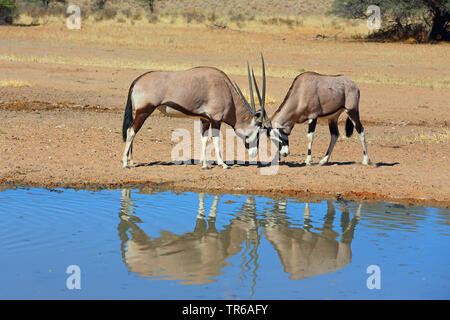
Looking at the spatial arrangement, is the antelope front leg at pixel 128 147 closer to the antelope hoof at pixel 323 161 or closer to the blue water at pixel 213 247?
the blue water at pixel 213 247

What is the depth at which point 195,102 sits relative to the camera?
10.3 metres

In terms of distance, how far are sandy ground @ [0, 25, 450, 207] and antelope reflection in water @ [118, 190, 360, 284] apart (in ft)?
4.53

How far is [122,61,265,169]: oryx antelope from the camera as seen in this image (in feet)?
33.4

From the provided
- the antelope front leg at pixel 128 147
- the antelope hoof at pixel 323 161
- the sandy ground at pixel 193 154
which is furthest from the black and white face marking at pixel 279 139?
the antelope front leg at pixel 128 147

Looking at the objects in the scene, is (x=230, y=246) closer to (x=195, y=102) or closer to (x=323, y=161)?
(x=195, y=102)

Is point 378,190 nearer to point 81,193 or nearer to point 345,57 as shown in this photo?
point 81,193

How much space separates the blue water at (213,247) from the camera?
5.65 metres

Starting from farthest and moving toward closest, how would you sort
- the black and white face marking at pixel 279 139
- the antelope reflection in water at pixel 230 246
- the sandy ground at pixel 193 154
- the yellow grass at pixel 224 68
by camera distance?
the yellow grass at pixel 224 68 → the black and white face marking at pixel 279 139 → the sandy ground at pixel 193 154 → the antelope reflection in water at pixel 230 246

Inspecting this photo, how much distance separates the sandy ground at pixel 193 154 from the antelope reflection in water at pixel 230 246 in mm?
1381

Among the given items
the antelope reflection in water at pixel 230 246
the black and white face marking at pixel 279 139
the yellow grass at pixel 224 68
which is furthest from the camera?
the yellow grass at pixel 224 68

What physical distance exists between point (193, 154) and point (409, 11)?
84.0 ft

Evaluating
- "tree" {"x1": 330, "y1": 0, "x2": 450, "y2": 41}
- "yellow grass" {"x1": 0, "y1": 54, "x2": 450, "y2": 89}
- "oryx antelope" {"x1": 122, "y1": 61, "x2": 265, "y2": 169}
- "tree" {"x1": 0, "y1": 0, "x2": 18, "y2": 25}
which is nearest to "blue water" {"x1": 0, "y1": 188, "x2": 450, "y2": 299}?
"oryx antelope" {"x1": 122, "y1": 61, "x2": 265, "y2": 169}

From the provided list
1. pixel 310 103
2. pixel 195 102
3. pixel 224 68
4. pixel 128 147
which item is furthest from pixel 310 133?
pixel 224 68
